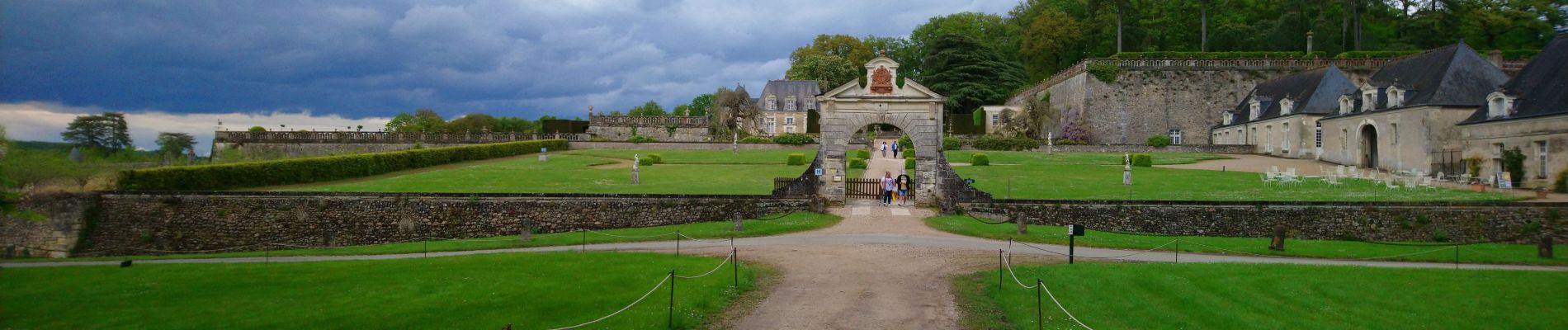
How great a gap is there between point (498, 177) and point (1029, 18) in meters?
61.2

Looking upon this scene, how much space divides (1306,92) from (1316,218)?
92.9 ft

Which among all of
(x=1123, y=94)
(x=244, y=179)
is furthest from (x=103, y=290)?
(x=1123, y=94)

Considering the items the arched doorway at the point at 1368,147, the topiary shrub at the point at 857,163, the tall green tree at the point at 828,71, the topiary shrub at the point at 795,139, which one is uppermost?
the tall green tree at the point at 828,71

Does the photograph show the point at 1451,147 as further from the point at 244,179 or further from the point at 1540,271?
the point at 244,179

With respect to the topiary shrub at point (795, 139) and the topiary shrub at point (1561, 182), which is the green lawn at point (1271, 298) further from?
the topiary shrub at point (795, 139)

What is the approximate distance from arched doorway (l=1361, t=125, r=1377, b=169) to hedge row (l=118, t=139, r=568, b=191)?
46.3 metres

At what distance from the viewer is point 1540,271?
15.7 meters

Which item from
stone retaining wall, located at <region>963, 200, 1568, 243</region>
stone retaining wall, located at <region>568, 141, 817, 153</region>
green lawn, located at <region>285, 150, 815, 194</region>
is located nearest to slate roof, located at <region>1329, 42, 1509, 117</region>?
stone retaining wall, located at <region>963, 200, 1568, 243</region>

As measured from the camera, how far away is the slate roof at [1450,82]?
35.3m

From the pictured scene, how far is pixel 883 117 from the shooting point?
1080 inches

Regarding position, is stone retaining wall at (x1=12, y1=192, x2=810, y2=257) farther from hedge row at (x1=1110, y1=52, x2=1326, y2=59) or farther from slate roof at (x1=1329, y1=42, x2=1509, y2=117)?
hedge row at (x1=1110, y1=52, x2=1326, y2=59)

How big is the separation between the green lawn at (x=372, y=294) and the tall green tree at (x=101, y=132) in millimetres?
23966

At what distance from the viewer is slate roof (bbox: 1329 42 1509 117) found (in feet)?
116

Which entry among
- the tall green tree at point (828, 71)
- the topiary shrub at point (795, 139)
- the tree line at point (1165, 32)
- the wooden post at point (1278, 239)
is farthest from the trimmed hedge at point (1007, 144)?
the wooden post at point (1278, 239)
